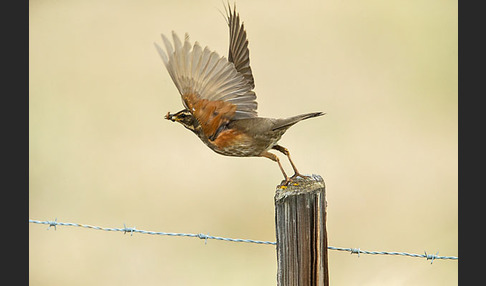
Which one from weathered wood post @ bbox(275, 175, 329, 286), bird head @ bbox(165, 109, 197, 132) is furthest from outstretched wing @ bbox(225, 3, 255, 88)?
weathered wood post @ bbox(275, 175, 329, 286)

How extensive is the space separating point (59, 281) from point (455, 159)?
587cm

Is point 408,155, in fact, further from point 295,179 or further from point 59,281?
point 295,179

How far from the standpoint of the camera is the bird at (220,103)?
4898 mm

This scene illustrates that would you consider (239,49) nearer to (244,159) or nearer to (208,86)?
(208,86)

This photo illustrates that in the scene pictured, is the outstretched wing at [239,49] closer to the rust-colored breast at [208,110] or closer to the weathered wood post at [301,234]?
the rust-colored breast at [208,110]

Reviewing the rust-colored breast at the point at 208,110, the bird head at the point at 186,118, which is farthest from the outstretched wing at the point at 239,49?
the bird head at the point at 186,118

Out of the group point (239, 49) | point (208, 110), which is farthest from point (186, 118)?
point (239, 49)

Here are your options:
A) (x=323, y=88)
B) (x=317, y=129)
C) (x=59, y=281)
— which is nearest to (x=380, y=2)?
(x=323, y=88)

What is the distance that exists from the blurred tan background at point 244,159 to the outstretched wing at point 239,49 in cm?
437

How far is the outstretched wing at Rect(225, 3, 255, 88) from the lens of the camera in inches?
208

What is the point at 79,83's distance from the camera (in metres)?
13.4

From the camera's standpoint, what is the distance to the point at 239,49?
5363mm

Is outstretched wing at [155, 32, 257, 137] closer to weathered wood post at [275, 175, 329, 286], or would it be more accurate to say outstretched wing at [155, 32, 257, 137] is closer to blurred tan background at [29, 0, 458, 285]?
weathered wood post at [275, 175, 329, 286]

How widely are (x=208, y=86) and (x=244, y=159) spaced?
20.5ft
